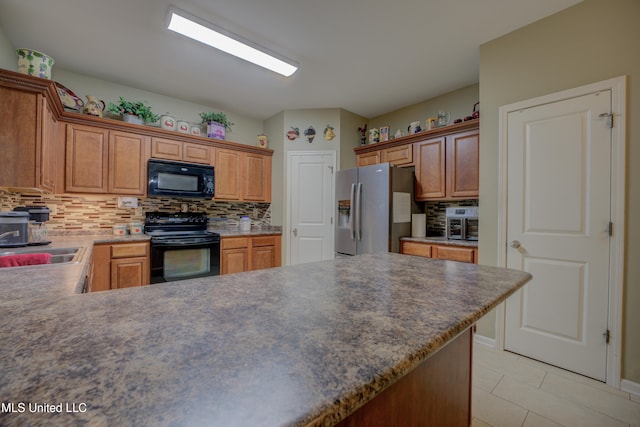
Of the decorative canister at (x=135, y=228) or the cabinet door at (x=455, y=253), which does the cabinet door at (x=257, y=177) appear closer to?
the decorative canister at (x=135, y=228)

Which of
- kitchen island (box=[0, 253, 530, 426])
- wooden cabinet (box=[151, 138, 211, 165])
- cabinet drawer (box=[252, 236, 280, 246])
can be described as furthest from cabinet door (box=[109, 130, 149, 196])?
kitchen island (box=[0, 253, 530, 426])

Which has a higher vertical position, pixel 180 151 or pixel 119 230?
pixel 180 151

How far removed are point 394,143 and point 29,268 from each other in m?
3.41

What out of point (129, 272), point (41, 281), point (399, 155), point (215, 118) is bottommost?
point (129, 272)

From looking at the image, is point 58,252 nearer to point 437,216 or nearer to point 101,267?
point 101,267

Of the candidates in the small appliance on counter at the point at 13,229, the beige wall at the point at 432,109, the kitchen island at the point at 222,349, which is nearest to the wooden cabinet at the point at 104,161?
Result: the small appliance on counter at the point at 13,229

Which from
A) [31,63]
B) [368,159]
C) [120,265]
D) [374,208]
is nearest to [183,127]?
[31,63]

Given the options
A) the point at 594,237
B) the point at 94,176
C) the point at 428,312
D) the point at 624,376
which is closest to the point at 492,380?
the point at 624,376

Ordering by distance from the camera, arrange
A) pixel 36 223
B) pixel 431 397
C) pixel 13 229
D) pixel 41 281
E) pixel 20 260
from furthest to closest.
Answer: pixel 36 223
pixel 13 229
pixel 20 260
pixel 41 281
pixel 431 397

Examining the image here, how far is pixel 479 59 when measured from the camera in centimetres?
252

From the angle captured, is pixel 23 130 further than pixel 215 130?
No

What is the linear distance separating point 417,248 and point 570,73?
6.09 ft

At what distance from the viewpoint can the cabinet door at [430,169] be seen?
3035 mm

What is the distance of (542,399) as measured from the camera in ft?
5.59
